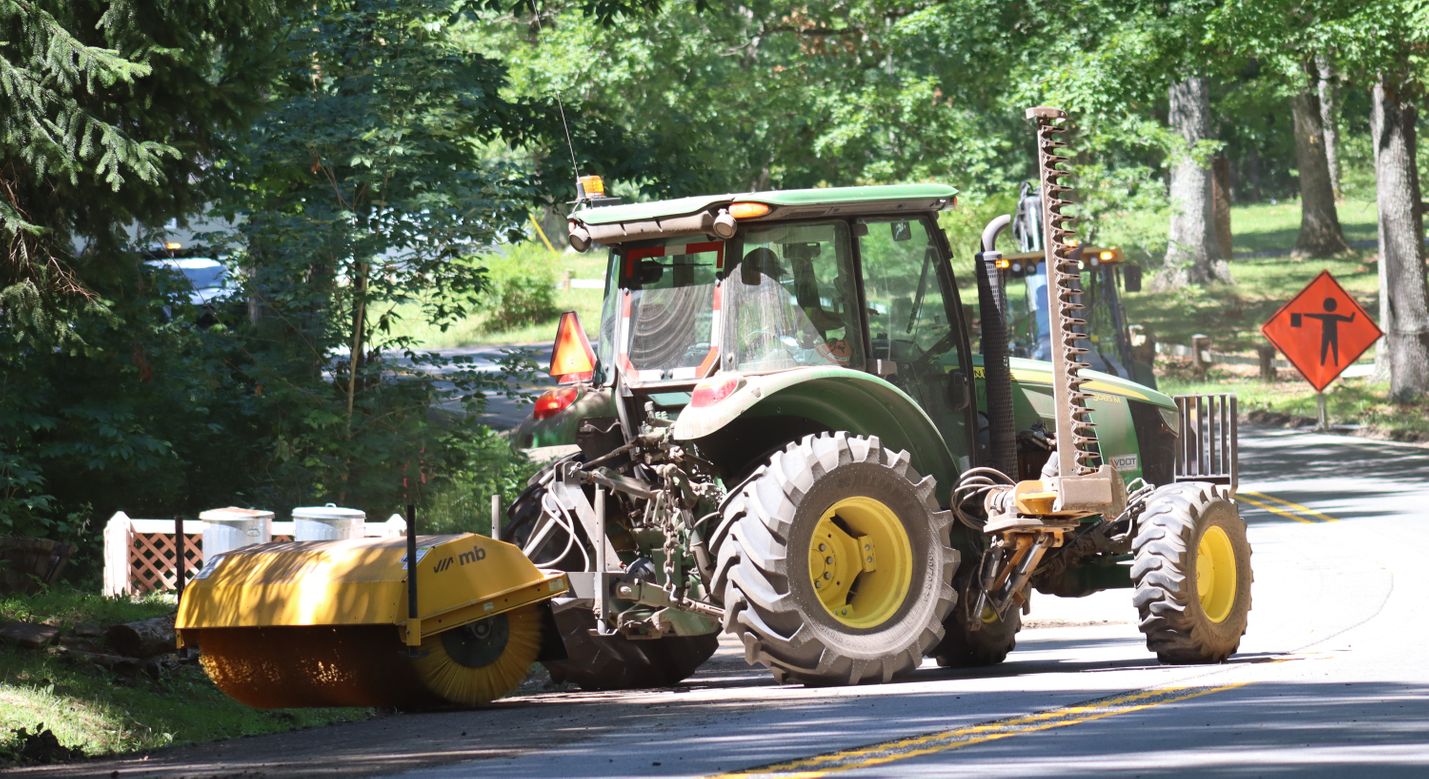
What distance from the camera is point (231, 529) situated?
14875 mm

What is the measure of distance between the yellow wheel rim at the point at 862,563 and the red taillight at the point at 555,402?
178 centimetres

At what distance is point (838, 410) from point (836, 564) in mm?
858

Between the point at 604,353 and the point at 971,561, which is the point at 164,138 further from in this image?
the point at 971,561

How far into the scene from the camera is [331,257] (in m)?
18.0

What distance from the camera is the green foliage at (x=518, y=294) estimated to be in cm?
4925

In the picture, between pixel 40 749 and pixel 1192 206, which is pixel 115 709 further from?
pixel 1192 206

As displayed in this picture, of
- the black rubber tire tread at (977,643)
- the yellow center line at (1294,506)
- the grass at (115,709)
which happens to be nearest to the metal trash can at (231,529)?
the grass at (115,709)

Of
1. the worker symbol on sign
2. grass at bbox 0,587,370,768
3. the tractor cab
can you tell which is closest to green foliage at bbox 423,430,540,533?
grass at bbox 0,587,370,768

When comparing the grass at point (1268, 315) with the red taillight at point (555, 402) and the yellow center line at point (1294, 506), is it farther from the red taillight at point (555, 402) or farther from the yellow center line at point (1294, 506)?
the red taillight at point (555, 402)

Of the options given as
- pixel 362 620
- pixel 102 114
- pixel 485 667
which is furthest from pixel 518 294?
pixel 362 620

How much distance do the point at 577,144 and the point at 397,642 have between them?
1449cm

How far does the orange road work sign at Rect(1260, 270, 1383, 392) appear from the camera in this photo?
97.4 ft

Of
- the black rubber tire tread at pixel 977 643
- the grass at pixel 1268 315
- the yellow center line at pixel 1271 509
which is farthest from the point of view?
the grass at pixel 1268 315

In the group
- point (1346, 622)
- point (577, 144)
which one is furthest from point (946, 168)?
point (1346, 622)
